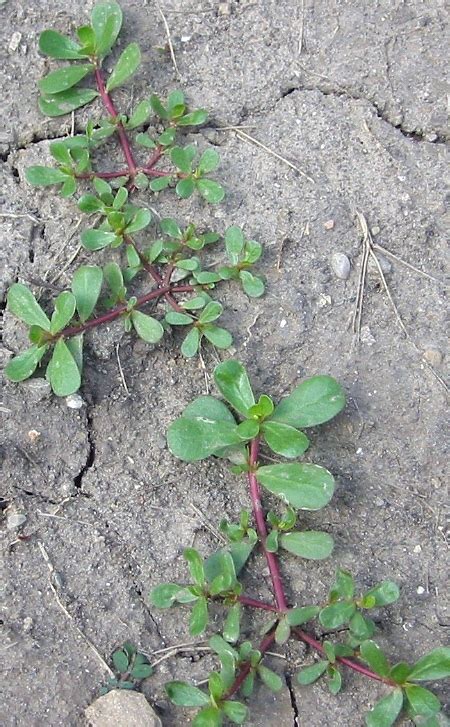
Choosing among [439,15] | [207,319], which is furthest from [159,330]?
[439,15]

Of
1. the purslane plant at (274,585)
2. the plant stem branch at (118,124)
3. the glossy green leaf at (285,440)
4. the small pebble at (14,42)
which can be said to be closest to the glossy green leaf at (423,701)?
the purslane plant at (274,585)

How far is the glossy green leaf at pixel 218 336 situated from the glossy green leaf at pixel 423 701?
3.32ft

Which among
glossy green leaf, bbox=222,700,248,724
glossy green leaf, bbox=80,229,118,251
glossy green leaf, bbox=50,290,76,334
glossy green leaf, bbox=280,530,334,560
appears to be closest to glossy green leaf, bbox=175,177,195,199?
glossy green leaf, bbox=80,229,118,251

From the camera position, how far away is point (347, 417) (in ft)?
8.05

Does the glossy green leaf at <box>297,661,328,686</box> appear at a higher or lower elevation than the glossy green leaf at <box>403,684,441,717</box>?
higher

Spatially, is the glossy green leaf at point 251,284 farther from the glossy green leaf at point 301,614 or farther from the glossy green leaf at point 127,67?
the glossy green leaf at point 301,614

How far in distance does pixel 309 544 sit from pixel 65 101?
1.54 metres

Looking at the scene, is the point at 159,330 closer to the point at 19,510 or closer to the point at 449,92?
the point at 19,510

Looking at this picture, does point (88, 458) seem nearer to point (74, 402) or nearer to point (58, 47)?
point (74, 402)

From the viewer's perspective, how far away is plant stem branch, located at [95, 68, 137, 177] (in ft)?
8.75

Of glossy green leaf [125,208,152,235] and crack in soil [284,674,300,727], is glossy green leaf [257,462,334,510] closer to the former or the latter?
crack in soil [284,674,300,727]

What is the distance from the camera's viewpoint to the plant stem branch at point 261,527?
7.35ft

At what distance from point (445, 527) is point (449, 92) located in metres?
1.41

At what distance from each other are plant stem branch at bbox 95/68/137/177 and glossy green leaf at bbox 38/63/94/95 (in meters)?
0.05
